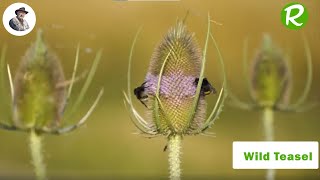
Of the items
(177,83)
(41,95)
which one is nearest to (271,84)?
(177,83)

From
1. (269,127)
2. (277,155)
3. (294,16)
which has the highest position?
(294,16)

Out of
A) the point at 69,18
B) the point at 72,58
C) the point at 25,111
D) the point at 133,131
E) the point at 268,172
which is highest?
the point at 69,18

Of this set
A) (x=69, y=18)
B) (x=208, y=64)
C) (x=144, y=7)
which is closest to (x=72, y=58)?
(x=69, y=18)

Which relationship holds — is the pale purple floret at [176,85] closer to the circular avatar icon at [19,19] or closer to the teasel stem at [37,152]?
the teasel stem at [37,152]

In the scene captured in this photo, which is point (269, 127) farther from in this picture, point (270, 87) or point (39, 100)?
point (39, 100)

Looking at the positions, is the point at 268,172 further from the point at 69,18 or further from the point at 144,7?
the point at 69,18

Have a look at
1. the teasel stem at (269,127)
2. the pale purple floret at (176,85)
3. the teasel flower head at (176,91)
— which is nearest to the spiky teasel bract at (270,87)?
the teasel stem at (269,127)
